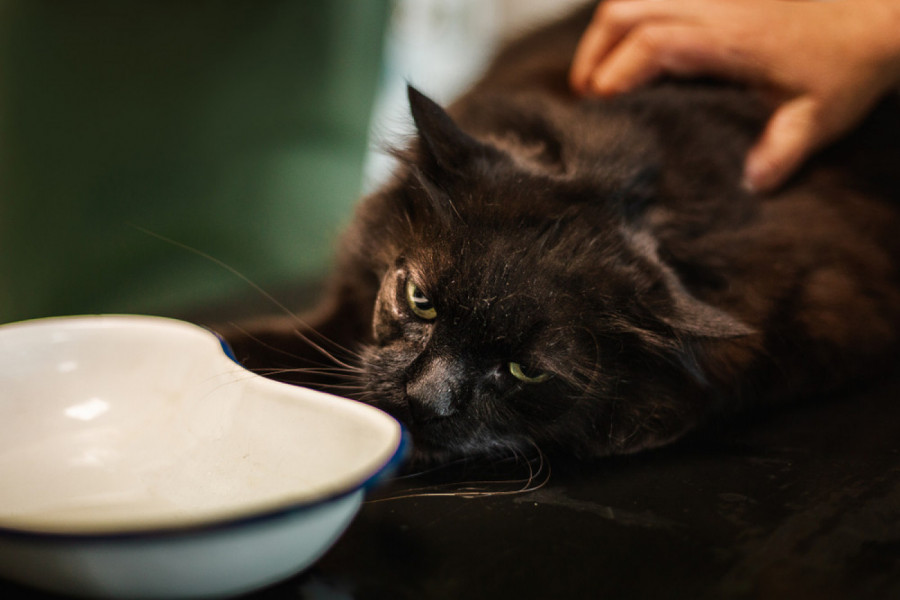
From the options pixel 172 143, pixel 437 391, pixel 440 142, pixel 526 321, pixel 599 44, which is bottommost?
pixel 172 143

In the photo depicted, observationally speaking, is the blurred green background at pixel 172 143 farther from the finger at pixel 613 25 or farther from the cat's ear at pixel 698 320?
the cat's ear at pixel 698 320

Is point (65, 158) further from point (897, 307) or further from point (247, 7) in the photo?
point (897, 307)

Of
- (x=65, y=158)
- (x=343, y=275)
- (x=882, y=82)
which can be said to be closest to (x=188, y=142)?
(x=65, y=158)

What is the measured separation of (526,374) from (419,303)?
0.18 meters

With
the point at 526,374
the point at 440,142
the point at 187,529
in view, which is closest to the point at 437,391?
the point at 526,374

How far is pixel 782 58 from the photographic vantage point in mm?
1357

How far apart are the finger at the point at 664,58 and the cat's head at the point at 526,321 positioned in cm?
49

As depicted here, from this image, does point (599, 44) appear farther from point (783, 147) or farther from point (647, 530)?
point (647, 530)

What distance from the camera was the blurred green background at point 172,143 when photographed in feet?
6.17

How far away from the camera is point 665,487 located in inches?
31.6

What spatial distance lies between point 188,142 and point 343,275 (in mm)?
1175

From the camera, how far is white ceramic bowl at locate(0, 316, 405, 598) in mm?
455

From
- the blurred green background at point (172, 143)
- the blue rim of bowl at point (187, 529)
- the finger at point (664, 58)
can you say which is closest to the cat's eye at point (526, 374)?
the blue rim of bowl at point (187, 529)

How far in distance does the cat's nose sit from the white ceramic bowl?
9.9 inches
